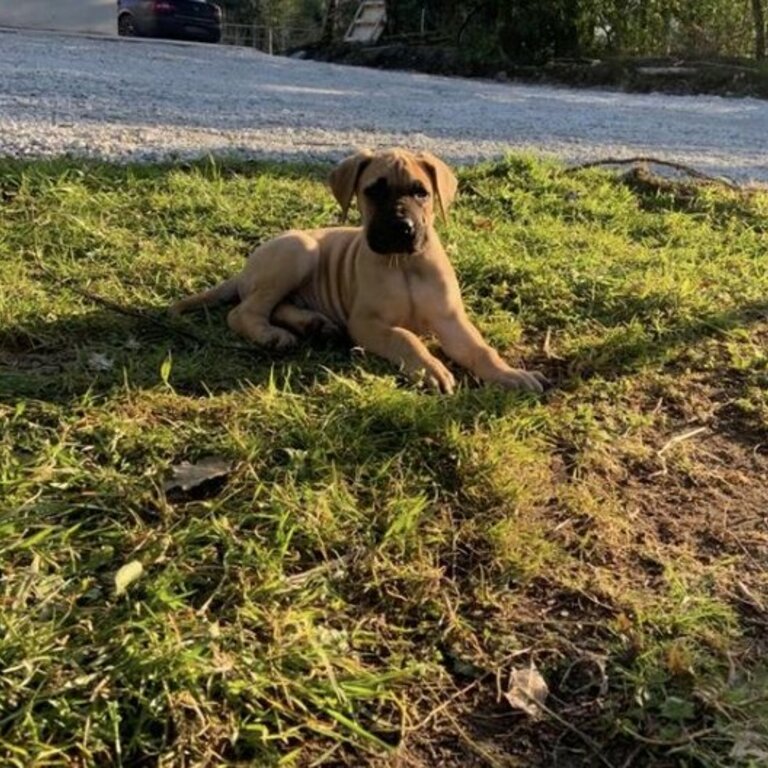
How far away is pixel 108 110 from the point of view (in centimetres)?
830

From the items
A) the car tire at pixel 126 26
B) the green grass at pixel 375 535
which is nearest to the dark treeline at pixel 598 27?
the car tire at pixel 126 26

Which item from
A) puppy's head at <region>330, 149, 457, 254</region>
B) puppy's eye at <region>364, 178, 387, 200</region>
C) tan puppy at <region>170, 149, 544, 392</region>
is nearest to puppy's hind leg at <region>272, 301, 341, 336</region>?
tan puppy at <region>170, 149, 544, 392</region>

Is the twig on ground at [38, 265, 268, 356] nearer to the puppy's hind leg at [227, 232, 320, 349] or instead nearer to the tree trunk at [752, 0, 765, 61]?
the puppy's hind leg at [227, 232, 320, 349]

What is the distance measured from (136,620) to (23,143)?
495cm

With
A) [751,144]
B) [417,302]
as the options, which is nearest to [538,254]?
[417,302]

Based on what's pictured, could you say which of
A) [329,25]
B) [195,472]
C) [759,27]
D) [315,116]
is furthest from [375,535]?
[329,25]

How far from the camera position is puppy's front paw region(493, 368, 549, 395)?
3457 millimetres

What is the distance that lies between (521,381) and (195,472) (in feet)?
4.38

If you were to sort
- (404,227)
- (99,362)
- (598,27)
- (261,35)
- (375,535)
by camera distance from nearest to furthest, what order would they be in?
(375,535) → (99,362) → (404,227) → (598,27) → (261,35)

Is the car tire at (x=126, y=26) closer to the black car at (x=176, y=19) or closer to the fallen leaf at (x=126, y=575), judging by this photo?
the black car at (x=176, y=19)

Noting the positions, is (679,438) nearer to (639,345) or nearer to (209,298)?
(639,345)

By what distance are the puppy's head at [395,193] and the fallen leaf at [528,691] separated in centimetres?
192

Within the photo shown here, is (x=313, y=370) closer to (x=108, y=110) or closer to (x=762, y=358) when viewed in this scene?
(x=762, y=358)

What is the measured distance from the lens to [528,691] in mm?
2113
